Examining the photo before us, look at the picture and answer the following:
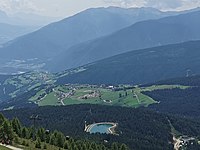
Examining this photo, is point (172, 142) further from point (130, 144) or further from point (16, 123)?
point (16, 123)

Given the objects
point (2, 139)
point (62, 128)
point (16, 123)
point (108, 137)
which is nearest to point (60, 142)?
point (16, 123)

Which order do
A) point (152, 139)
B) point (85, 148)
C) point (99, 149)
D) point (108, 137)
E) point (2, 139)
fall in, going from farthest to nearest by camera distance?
1. point (152, 139)
2. point (108, 137)
3. point (99, 149)
4. point (85, 148)
5. point (2, 139)

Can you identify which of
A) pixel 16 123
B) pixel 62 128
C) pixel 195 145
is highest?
pixel 16 123

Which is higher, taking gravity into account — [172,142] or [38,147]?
[38,147]

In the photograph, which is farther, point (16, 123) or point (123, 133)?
point (123, 133)

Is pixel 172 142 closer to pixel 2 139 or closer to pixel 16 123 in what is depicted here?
pixel 16 123

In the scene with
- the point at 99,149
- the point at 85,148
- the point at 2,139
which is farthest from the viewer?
the point at 99,149

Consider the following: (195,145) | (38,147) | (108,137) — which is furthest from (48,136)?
(195,145)

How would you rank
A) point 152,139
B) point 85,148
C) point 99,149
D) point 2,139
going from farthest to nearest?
point 152,139
point 99,149
point 85,148
point 2,139

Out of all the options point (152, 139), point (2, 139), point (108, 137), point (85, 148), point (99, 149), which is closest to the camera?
point (2, 139)
